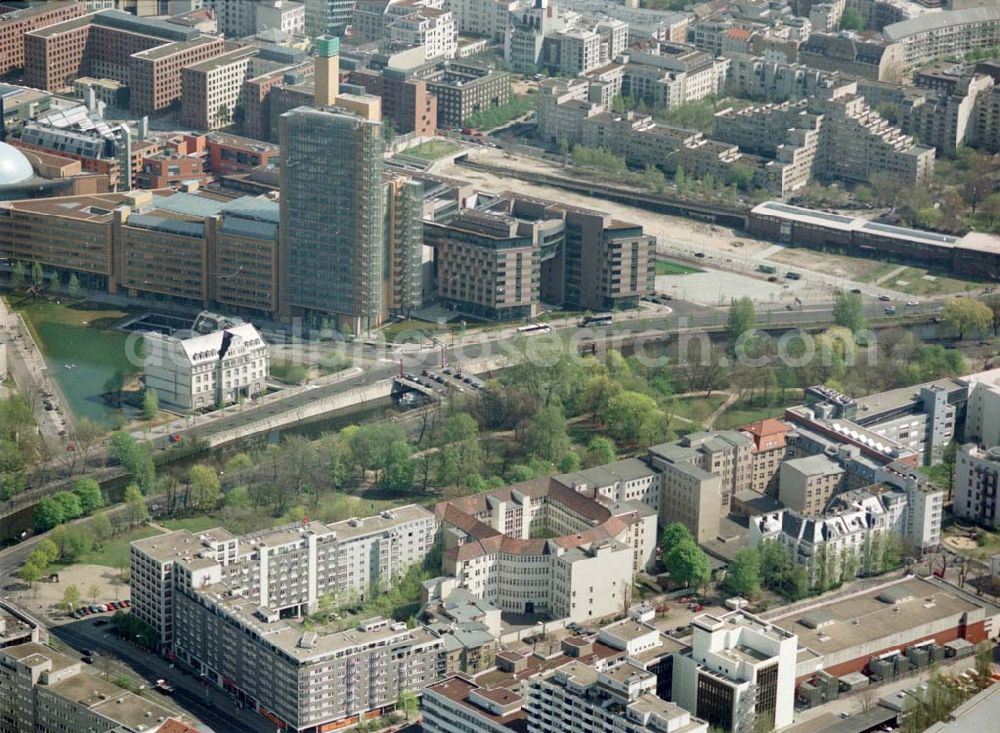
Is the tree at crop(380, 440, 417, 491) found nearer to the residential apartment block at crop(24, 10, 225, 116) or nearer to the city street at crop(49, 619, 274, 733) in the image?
the city street at crop(49, 619, 274, 733)

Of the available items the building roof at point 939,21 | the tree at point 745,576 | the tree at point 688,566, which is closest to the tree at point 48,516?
the tree at point 688,566

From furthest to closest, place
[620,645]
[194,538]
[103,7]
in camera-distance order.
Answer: [103,7], [194,538], [620,645]

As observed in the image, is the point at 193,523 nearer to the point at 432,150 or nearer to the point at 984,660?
the point at 984,660

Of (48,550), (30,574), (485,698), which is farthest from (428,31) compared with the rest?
(485,698)

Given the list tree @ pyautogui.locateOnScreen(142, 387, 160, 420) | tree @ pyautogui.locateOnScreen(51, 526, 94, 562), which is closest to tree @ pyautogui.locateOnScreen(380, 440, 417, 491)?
tree @ pyautogui.locateOnScreen(142, 387, 160, 420)

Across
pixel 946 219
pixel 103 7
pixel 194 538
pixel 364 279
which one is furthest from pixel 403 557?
pixel 103 7

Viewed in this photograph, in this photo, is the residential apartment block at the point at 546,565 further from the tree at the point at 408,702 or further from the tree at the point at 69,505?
the tree at the point at 69,505

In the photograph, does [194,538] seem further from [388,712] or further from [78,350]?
[78,350]
